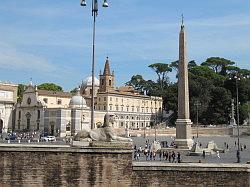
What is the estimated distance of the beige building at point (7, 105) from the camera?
8744 centimetres

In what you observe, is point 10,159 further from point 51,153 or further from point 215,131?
point 215,131

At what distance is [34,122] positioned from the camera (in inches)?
3366

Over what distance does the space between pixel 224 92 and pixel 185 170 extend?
86.5 m

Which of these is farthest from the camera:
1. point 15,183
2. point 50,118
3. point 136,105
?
point 136,105

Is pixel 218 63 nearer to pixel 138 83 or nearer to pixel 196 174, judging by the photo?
pixel 138 83

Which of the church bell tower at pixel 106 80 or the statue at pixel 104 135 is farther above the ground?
the church bell tower at pixel 106 80

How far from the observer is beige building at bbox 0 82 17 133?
287 feet

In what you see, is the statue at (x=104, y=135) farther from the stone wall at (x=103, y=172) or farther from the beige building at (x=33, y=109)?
the beige building at (x=33, y=109)

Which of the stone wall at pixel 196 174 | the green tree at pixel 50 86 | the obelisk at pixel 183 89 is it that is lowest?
the stone wall at pixel 196 174

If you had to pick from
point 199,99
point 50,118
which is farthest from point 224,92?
point 50,118

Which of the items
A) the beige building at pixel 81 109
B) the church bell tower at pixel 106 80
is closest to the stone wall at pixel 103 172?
the beige building at pixel 81 109

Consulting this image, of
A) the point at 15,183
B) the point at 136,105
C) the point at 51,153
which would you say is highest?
the point at 136,105

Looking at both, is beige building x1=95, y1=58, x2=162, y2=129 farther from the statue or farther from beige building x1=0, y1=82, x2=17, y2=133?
the statue

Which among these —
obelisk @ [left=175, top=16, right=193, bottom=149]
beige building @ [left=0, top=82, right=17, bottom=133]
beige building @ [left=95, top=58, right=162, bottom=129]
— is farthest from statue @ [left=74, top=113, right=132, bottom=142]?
beige building @ [left=95, top=58, right=162, bottom=129]
